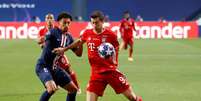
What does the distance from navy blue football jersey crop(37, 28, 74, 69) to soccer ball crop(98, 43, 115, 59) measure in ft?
3.99

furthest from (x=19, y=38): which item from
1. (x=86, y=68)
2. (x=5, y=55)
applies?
(x=86, y=68)

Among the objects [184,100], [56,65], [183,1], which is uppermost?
[183,1]

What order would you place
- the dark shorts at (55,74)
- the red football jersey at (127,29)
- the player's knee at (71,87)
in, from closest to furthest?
the dark shorts at (55,74) → the player's knee at (71,87) → the red football jersey at (127,29)

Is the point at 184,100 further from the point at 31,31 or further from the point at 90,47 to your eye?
the point at 31,31

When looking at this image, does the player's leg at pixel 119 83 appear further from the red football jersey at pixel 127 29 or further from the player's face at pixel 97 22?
the red football jersey at pixel 127 29

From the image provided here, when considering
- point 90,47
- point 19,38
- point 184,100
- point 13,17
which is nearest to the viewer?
point 90,47

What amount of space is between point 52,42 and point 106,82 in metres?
1.46

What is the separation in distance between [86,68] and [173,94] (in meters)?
7.74

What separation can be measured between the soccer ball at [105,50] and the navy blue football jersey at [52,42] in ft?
3.99

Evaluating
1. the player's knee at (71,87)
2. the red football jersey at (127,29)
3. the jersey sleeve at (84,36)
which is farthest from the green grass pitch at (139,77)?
the jersey sleeve at (84,36)

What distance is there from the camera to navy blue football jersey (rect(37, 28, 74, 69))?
11.2 m

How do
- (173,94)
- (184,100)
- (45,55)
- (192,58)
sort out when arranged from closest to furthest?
(45,55) < (184,100) < (173,94) < (192,58)

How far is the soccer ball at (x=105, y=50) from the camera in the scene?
10242mm

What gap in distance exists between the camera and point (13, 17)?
2318 inches
